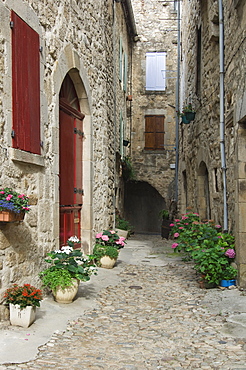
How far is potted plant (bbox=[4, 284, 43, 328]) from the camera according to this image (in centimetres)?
336

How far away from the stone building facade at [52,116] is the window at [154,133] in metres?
8.00

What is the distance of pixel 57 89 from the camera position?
4.88 m

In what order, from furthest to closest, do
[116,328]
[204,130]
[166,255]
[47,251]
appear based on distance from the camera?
[166,255]
[204,130]
[47,251]
[116,328]

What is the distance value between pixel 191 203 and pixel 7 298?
6.96 metres

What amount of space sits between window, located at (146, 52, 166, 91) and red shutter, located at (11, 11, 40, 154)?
12.3 m

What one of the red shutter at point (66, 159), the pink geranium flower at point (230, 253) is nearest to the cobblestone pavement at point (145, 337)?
the pink geranium flower at point (230, 253)

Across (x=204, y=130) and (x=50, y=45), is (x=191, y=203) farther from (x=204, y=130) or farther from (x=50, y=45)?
(x=50, y=45)

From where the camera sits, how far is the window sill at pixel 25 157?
3.65m

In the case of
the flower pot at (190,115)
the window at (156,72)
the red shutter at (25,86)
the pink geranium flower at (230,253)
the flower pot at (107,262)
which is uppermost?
the window at (156,72)

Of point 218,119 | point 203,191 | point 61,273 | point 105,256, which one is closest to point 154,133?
point 203,191

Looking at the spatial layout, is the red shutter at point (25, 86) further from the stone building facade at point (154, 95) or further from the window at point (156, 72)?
the window at point (156, 72)

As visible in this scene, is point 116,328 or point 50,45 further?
point 50,45

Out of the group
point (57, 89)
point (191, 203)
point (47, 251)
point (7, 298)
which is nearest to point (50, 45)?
point (57, 89)

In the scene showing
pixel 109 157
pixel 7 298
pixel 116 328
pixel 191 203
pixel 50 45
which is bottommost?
pixel 116 328
